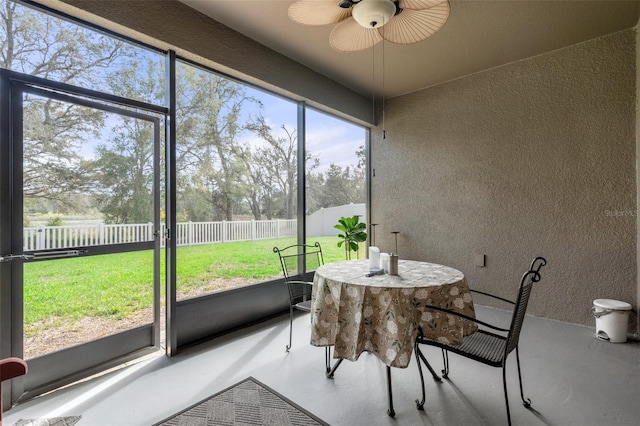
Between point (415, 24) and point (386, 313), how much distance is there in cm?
192

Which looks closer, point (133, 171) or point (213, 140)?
point (133, 171)

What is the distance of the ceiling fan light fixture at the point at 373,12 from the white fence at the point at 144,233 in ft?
7.17

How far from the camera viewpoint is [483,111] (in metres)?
3.83

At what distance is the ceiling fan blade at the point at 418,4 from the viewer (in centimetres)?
181

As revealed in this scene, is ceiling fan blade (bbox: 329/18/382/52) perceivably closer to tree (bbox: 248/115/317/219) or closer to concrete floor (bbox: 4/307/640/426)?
tree (bbox: 248/115/317/219)

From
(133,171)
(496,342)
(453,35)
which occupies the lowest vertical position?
(496,342)

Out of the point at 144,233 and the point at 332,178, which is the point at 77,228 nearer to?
the point at 144,233

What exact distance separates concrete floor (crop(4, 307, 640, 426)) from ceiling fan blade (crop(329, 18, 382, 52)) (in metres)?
2.53

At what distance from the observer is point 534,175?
349 cm

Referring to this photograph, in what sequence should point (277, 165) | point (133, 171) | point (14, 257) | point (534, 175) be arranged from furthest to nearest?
point (277, 165) → point (534, 175) → point (133, 171) → point (14, 257)

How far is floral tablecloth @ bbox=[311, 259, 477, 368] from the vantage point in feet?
5.81

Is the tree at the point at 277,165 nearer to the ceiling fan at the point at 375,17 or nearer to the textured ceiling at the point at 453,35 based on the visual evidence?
the textured ceiling at the point at 453,35

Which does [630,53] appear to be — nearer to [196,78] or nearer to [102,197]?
[196,78]

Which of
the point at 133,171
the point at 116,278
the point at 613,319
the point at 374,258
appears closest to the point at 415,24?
the point at 374,258
